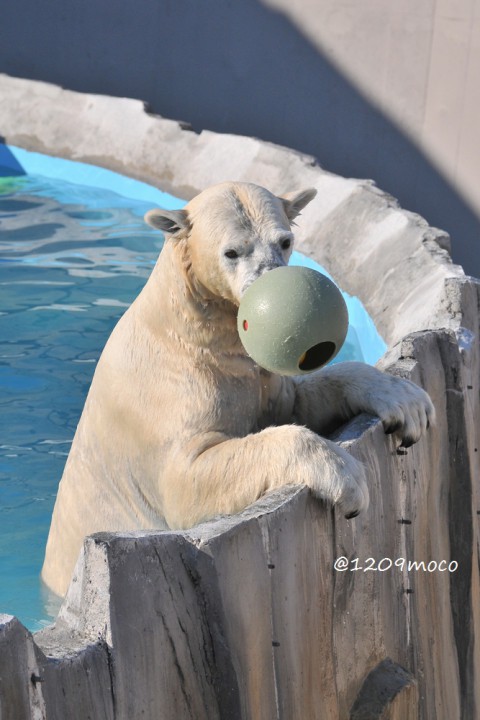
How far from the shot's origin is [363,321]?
21.5 feet

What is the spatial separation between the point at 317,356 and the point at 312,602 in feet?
1.99

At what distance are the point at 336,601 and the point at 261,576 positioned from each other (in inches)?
17.2

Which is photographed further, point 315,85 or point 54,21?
point 54,21

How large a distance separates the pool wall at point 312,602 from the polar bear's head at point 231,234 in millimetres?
521

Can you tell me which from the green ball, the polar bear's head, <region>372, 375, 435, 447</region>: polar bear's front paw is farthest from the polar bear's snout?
<region>372, 375, 435, 447</region>: polar bear's front paw

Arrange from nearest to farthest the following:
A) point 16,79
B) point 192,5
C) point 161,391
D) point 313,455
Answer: point 313,455 → point 161,391 → point 192,5 → point 16,79

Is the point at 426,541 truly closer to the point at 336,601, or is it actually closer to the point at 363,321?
the point at 336,601

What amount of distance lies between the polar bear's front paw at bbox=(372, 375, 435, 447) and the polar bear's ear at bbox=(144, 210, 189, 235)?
748 millimetres

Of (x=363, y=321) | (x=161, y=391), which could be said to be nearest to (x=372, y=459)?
(x=161, y=391)

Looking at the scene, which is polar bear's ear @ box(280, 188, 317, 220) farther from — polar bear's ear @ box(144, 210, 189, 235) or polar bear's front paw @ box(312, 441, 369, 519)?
polar bear's front paw @ box(312, 441, 369, 519)

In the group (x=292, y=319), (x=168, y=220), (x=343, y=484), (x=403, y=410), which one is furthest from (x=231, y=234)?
(x=343, y=484)

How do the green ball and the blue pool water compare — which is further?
the blue pool water

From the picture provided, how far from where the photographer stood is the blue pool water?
512 cm

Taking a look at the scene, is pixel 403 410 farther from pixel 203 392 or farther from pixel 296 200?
pixel 296 200
